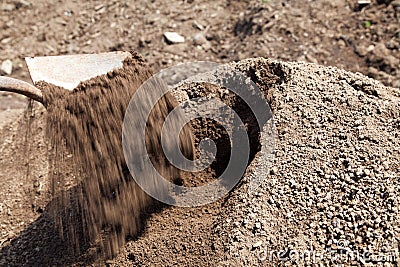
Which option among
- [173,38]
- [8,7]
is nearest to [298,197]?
Result: [173,38]

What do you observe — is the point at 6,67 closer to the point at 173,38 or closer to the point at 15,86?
the point at 173,38

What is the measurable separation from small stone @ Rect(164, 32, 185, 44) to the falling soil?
245cm

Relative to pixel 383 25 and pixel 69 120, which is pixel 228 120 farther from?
pixel 383 25

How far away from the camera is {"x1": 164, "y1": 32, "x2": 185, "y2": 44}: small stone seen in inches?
212

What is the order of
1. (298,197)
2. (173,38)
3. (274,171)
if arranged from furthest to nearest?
(173,38) → (274,171) → (298,197)

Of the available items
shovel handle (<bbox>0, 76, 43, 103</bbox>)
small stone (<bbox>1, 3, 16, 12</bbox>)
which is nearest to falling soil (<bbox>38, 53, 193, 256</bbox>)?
shovel handle (<bbox>0, 76, 43, 103</bbox>)

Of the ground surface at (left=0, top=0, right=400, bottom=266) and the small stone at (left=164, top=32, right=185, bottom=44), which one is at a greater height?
the small stone at (left=164, top=32, right=185, bottom=44)

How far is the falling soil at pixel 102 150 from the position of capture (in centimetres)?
278

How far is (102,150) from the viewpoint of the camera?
9.20ft

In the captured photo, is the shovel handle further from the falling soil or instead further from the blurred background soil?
the blurred background soil

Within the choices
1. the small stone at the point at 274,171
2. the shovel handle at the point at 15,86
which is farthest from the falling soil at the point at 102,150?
the small stone at the point at 274,171

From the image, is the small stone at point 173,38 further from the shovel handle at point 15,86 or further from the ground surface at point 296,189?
the shovel handle at point 15,86

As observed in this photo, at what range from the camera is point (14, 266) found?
9.85 feet

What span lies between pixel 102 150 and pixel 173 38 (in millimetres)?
2831
